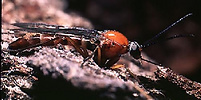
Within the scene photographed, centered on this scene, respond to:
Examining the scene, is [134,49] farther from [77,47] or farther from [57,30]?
[57,30]

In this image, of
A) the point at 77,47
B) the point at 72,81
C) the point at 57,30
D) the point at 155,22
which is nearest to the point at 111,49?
the point at 77,47

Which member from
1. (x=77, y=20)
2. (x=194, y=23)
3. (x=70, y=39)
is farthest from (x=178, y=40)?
(x=70, y=39)

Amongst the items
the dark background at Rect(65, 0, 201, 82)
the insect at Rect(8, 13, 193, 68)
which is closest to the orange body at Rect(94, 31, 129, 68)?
the insect at Rect(8, 13, 193, 68)

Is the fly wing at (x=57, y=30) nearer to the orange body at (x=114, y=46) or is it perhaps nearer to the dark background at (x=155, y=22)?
the orange body at (x=114, y=46)

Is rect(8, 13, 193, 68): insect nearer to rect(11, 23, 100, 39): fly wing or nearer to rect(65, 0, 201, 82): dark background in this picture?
rect(11, 23, 100, 39): fly wing

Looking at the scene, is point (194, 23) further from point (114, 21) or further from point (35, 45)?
point (35, 45)

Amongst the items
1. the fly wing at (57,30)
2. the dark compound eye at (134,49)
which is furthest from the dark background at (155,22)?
the dark compound eye at (134,49)
